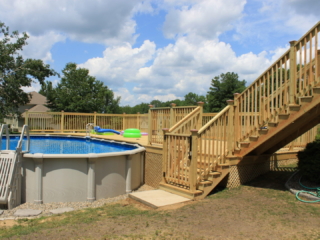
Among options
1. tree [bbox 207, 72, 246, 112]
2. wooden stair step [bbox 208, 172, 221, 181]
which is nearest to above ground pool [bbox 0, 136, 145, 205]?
wooden stair step [bbox 208, 172, 221, 181]

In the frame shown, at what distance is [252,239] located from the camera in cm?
384

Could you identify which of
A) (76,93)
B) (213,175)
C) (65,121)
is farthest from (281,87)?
(76,93)

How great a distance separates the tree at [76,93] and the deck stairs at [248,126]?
92.7 ft

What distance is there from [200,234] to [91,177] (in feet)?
11.5

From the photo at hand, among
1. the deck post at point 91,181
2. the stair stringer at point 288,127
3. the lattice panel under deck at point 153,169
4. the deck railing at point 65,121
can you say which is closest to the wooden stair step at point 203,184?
the stair stringer at point 288,127

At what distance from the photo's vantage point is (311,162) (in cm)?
616

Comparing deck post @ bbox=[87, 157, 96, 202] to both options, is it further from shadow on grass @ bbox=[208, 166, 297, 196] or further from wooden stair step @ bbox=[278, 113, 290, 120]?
wooden stair step @ bbox=[278, 113, 290, 120]

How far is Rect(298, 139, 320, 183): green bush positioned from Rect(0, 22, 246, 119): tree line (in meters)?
20.6

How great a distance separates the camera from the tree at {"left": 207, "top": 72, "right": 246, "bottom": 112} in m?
37.4

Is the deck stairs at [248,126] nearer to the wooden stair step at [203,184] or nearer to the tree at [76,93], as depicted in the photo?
the wooden stair step at [203,184]

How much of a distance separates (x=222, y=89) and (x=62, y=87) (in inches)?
816

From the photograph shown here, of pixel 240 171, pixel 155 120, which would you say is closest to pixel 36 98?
pixel 155 120

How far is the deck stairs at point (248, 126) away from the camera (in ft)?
18.1

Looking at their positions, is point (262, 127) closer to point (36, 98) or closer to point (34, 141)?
point (34, 141)
